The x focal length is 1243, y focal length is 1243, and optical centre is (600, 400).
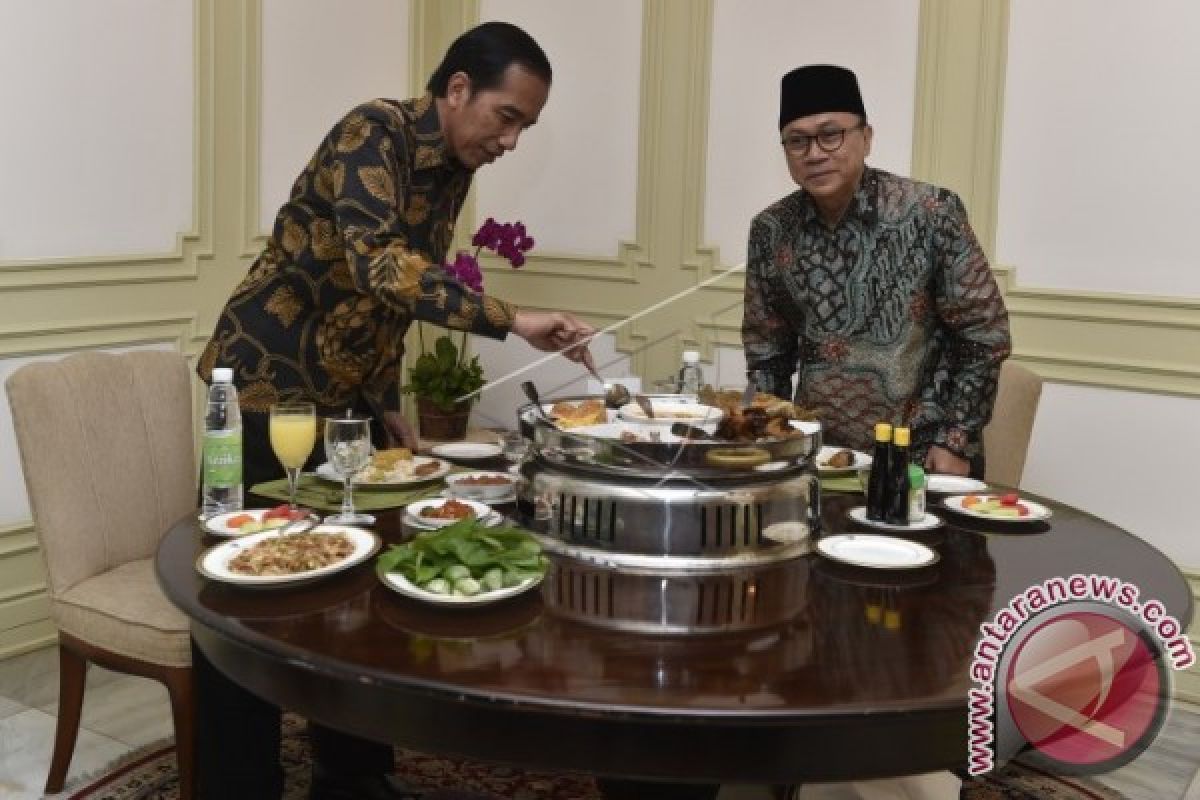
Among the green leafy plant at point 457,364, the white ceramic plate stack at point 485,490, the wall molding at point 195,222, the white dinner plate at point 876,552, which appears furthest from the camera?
the green leafy plant at point 457,364

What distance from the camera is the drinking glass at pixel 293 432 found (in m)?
2.08

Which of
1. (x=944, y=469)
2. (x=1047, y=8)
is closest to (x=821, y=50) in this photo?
(x=1047, y=8)

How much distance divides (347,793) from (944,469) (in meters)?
1.47

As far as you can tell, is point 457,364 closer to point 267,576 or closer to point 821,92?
point 821,92

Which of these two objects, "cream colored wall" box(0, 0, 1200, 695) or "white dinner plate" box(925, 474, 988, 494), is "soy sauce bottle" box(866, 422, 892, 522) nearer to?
"white dinner plate" box(925, 474, 988, 494)

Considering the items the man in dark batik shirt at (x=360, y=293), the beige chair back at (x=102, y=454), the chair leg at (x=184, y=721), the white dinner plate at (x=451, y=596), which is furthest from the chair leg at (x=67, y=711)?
the white dinner plate at (x=451, y=596)

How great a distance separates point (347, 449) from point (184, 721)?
0.81m

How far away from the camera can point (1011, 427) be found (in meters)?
3.00

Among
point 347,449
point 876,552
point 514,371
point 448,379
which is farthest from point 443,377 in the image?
point 876,552

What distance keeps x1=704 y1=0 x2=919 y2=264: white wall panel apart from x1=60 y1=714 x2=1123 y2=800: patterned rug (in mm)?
1958

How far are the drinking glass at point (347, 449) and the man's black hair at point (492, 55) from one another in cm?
80

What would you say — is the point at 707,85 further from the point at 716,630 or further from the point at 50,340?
the point at 716,630

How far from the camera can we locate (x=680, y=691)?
4.45ft

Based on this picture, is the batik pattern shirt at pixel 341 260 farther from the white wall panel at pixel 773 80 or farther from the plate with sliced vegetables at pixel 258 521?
the white wall panel at pixel 773 80
